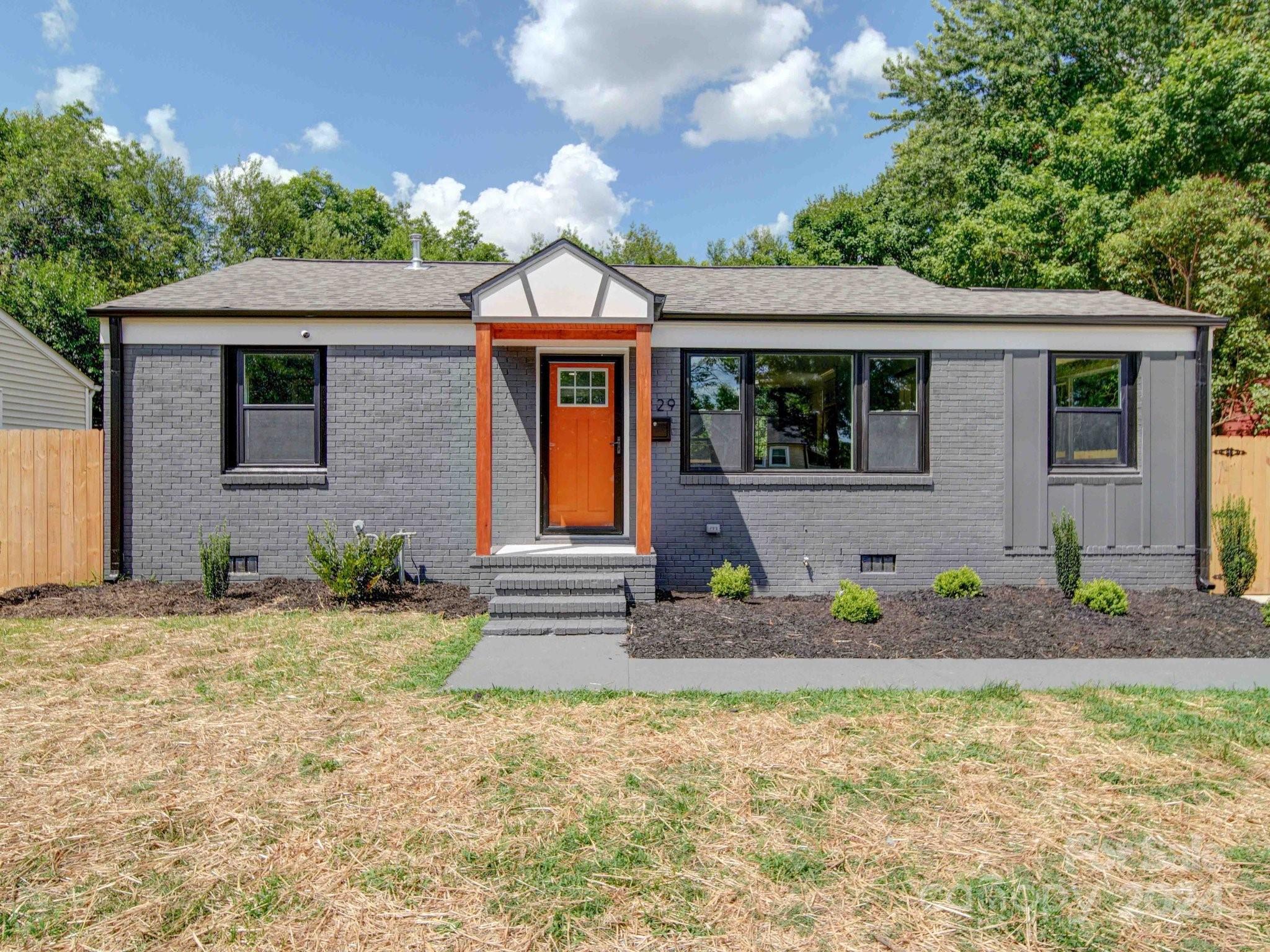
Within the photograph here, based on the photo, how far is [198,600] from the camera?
7.38 meters

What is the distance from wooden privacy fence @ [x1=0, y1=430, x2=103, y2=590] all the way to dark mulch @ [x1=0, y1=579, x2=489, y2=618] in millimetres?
315

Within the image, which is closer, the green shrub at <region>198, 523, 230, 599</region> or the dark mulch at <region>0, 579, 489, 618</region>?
the dark mulch at <region>0, 579, 489, 618</region>

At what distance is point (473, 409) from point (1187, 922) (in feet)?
24.5

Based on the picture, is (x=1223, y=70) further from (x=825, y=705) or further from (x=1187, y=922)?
(x=1187, y=922)

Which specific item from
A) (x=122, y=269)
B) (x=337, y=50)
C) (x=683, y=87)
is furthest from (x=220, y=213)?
(x=683, y=87)

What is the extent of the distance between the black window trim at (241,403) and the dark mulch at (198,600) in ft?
4.72

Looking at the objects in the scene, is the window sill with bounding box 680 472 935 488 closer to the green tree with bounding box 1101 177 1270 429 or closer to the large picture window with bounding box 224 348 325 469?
the large picture window with bounding box 224 348 325 469

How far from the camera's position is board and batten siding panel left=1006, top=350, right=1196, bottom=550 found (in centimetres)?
827

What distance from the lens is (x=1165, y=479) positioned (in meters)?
8.32

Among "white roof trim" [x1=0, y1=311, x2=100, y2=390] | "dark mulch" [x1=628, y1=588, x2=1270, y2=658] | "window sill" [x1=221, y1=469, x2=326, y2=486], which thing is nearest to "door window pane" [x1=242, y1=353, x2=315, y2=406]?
"window sill" [x1=221, y1=469, x2=326, y2=486]

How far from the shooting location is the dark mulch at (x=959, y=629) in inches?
232

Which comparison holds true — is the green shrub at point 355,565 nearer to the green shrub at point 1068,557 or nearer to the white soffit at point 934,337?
the white soffit at point 934,337

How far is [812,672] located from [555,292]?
4.66 m

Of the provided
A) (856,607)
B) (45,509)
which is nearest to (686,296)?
(856,607)
